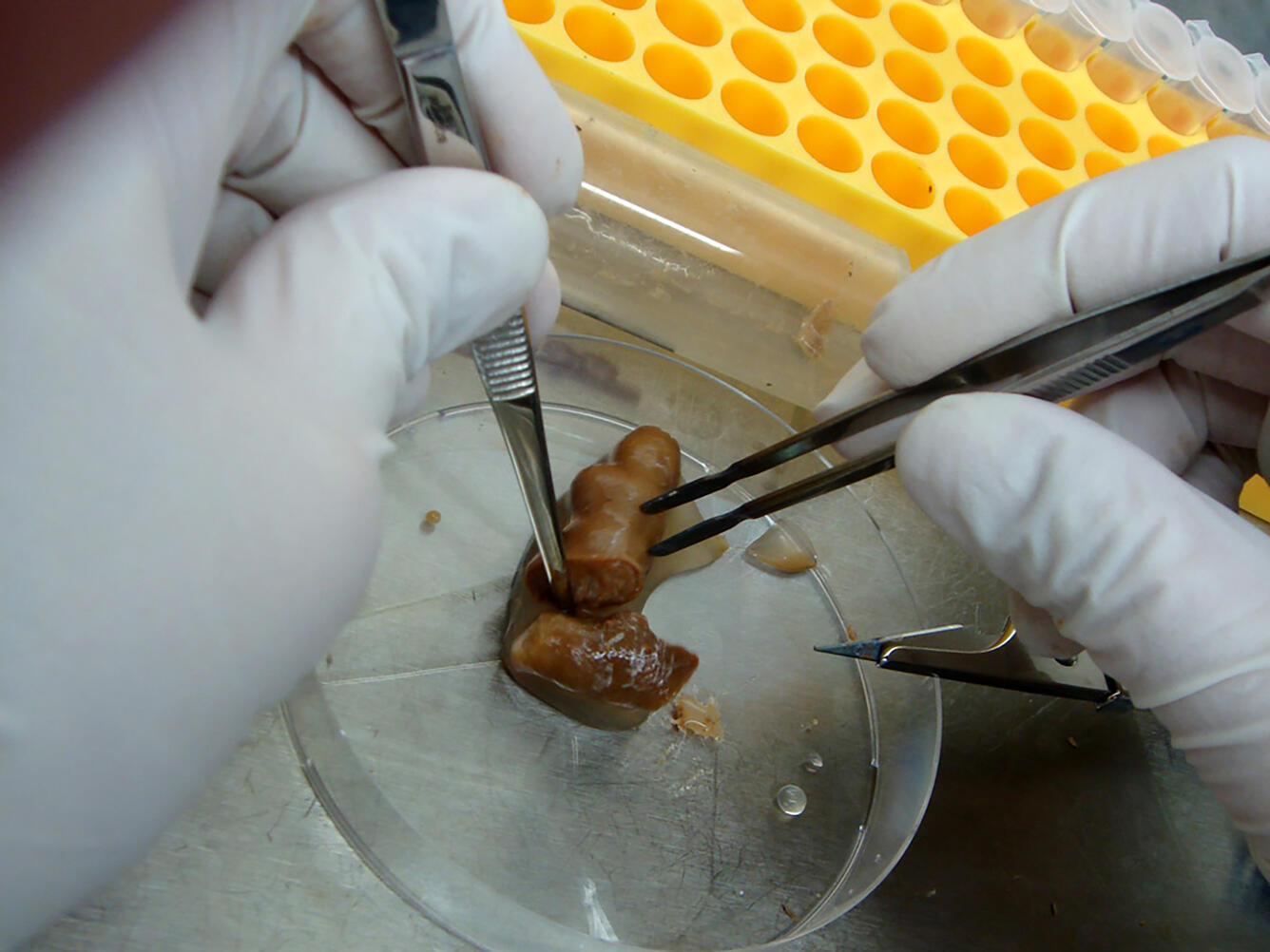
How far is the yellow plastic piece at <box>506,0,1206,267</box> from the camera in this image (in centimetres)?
152

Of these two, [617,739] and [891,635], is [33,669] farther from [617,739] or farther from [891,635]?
[891,635]

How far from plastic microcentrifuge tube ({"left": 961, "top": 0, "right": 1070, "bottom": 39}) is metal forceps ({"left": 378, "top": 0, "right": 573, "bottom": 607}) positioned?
1.54 m

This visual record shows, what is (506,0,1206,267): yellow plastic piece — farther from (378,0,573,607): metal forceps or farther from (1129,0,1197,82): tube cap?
(378,0,573,607): metal forceps

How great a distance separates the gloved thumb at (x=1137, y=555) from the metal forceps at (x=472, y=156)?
44cm

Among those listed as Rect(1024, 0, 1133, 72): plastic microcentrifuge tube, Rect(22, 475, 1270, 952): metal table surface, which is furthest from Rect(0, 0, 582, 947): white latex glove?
Rect(1024, 0, 1133, 72): plastic microcentrifuge tube

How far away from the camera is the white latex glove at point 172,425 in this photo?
1.71 ft

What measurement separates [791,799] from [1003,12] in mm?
1755

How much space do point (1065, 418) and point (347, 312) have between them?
30.2 inches

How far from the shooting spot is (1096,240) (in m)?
1.04

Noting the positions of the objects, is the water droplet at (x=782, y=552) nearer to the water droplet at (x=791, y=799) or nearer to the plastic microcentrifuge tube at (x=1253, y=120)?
the water droplet at (x=791, y=799)

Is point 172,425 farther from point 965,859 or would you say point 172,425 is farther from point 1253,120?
point 1253,120

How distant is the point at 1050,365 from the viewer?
927 mm

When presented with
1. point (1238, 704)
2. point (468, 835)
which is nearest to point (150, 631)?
point (468, 835)

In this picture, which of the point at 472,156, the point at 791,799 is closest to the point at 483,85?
the point at 472,156
